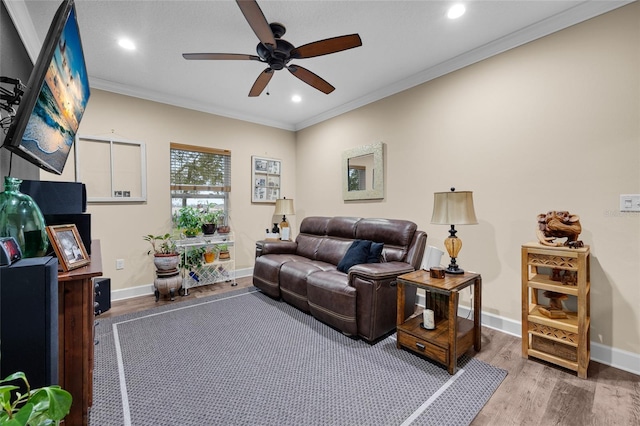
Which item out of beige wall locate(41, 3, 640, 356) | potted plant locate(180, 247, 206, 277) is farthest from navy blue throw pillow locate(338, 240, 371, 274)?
potted plant locate(180, 247, 206, 277)

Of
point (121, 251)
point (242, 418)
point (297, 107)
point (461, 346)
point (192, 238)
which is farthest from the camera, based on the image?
point (297, 107)

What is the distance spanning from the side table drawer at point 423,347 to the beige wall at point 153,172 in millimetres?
3026

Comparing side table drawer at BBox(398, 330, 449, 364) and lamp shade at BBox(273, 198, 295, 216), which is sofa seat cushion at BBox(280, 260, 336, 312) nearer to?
side table drawer at BBox(398, 330, 449, 364)

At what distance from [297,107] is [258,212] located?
6.03 feet

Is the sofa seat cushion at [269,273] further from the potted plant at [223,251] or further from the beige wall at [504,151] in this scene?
the beige wall at [504,151]

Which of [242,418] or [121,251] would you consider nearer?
[242,418]

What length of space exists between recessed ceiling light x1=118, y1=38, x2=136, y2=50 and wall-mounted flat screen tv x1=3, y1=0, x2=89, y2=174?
97 cm

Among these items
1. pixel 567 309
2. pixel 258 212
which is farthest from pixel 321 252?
pixel 567 309

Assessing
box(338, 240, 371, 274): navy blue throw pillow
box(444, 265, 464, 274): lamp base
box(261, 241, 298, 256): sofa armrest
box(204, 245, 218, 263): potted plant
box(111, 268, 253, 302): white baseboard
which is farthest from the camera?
box(204, 245, 218, 263): potted plant

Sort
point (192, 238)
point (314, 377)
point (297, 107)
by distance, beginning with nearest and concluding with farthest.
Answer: point (314, 377) → point (192, 238) → point (297, 107)

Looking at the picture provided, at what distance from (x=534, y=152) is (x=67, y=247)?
341cm

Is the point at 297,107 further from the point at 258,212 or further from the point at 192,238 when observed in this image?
the point at 192,238

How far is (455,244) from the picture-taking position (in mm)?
2352

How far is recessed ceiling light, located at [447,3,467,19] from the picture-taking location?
83.5 inches
